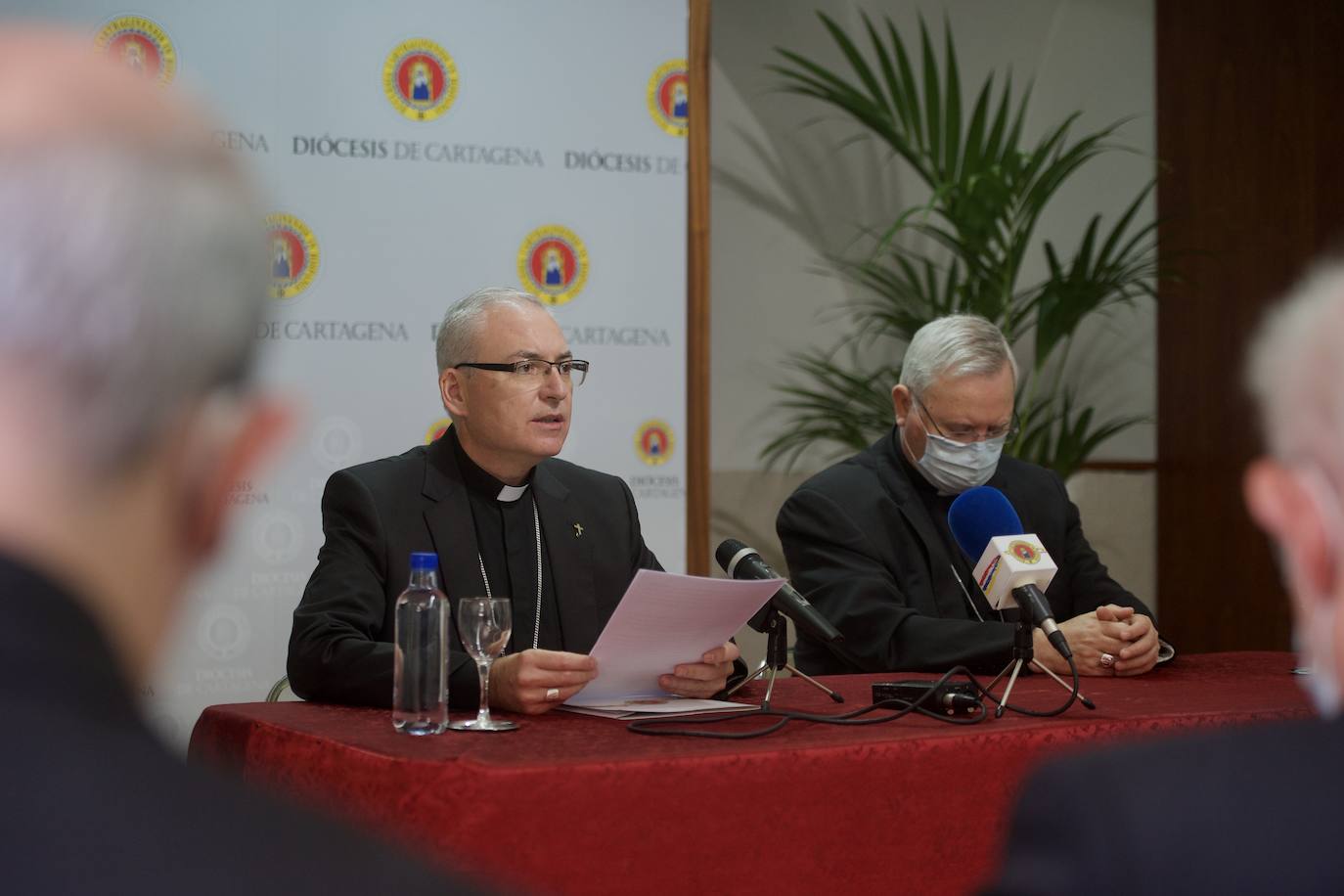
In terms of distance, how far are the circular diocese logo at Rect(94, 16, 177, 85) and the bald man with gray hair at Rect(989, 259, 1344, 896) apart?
3.75 meters

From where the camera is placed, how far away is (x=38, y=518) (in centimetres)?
59

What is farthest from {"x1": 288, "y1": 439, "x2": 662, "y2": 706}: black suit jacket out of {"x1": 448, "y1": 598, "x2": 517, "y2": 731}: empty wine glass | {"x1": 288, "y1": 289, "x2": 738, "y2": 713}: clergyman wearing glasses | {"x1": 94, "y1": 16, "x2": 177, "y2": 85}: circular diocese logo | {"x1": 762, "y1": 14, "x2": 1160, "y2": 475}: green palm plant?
{"x1": 762, "y1": 14, "x2": 1160, "y2": 475}: green palm plant

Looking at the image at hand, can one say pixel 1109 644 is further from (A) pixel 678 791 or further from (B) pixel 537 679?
→ (A) pixel 678 791

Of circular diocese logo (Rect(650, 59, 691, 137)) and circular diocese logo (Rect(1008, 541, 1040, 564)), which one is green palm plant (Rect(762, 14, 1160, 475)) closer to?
circular diocese logo (Rect(650, 59, 691, 137))

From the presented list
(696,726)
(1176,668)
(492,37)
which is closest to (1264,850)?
(696,726)

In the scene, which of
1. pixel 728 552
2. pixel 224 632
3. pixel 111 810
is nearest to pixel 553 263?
pixel 224 632

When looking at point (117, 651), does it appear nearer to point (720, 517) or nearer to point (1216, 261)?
point (720, 517)

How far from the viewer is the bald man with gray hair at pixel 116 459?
0.53m

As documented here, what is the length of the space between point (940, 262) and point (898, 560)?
111 inches

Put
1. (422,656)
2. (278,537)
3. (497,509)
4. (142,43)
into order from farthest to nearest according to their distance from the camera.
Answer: (278,537), (142,43), (497,509), (422,656)

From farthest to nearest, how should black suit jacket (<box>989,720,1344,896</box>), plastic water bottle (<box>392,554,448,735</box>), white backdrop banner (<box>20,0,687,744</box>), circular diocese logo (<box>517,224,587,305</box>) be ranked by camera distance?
circular diocese logo (<box>517,224,587,305</box>) → white backdrop banner (<box>20,0,687,744</box>) → plastic water bottle (<box>392,554,448,735</box>) → black suit jacket (<box>989,720,1344,896</box>)

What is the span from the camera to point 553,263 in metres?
4.53

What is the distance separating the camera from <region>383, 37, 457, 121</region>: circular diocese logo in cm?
436

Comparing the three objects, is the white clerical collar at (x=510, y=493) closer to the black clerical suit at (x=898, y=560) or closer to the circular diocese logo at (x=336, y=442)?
the black clerical suit at (x=898, y=560)
